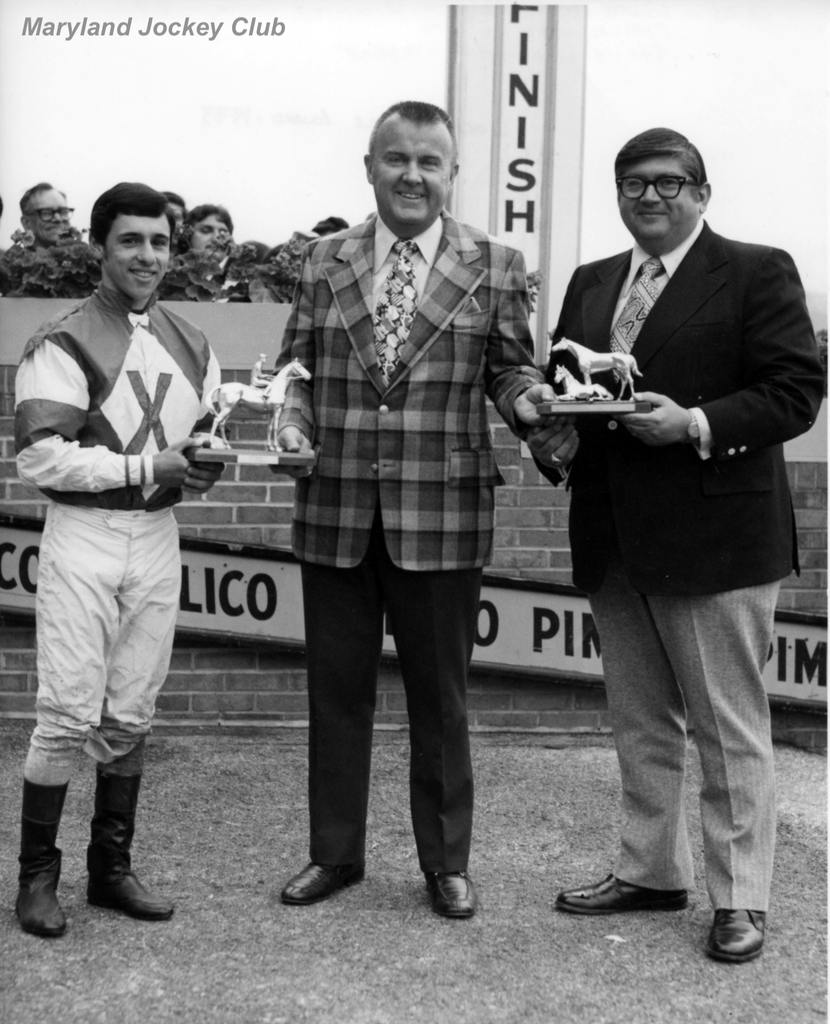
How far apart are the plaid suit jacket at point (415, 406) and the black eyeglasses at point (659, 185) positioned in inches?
20.7

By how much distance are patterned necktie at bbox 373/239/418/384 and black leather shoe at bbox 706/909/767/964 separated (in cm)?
175

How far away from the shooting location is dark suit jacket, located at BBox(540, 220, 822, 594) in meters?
3.61

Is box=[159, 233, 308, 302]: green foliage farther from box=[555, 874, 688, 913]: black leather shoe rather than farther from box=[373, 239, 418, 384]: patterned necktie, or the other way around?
box=[555, 874, 688, 913]: black leather shoe

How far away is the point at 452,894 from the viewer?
3.97 m

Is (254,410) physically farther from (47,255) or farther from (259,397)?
(47,255)

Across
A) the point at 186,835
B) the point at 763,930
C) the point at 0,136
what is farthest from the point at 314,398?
the point at 0,136

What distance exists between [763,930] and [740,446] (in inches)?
52.0

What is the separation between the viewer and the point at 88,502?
3695 mm

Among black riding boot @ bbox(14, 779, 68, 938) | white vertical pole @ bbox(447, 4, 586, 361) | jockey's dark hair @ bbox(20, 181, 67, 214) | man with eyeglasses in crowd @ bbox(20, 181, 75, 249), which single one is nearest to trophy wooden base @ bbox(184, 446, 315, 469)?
black riding boot @ bbox(14, 779, 68, 938)

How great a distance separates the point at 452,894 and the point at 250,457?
1407 millimetres

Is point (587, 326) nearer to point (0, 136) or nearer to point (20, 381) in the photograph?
point (20, 381)

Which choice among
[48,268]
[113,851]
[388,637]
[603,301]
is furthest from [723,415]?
[48,268]

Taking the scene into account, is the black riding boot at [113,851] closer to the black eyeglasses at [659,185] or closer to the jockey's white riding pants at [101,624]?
the jockey's white riding pants at [101,624]

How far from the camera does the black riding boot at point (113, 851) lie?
3887mm
